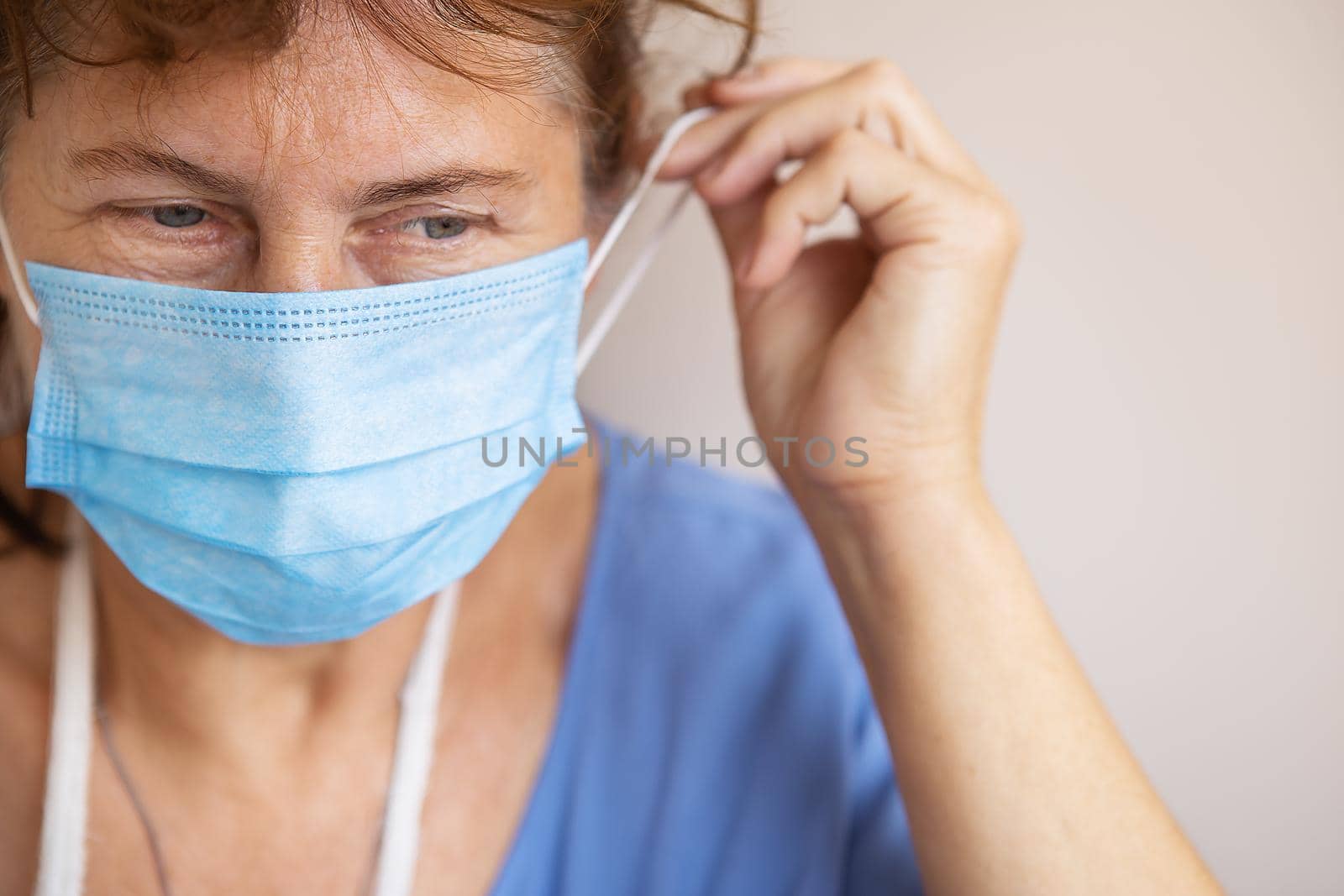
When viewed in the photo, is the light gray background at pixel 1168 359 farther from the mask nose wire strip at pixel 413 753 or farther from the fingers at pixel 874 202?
the mask nose wire strip at pixel 413 753

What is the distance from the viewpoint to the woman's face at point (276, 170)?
839mm

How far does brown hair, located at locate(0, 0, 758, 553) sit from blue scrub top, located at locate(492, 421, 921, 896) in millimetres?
602

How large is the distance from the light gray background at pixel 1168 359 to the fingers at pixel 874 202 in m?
0.33

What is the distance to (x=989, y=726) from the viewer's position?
107 cm

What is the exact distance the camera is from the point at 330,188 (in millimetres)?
865

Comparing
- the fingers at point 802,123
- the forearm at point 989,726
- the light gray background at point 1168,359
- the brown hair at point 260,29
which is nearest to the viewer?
the brown hair at point 260,29

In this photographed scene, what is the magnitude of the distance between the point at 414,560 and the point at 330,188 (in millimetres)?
354

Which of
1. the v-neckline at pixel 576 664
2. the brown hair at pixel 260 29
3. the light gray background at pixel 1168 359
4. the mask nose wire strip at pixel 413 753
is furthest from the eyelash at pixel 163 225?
the light gray background at pixel 1168 359

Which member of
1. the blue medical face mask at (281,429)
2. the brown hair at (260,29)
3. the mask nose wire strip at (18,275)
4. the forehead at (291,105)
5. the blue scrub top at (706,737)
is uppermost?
the brown hair at (260,29)

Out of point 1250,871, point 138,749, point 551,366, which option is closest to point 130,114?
point 551,366

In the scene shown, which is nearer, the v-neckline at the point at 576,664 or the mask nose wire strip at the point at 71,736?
the mask nose wire strip at the point at 71,736

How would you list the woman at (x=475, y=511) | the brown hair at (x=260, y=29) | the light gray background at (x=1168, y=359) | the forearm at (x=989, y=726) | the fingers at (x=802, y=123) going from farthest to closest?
the light gray background at (x=1168, y=359)
the fingers at (x=802, y=123)
the forearm at (x=989, y=726)
the woman at (x=475, y=511)
the brown hair at (x=260, y=29)

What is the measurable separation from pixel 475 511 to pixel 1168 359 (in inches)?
37.7

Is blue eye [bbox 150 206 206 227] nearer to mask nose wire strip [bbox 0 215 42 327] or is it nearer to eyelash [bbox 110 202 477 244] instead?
eyelash [bbox 110 202 477 244]
